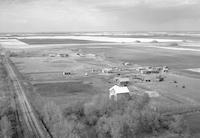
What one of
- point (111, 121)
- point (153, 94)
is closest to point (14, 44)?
point (153, 94)

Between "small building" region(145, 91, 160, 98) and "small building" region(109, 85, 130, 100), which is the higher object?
"small building" region(109, 85, 130, 100)

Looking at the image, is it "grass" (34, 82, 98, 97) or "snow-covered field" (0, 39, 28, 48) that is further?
"snow-covered field" (0, 39, 28, 48)

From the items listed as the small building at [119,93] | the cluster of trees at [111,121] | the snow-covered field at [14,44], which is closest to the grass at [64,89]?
the small building at [119,93]

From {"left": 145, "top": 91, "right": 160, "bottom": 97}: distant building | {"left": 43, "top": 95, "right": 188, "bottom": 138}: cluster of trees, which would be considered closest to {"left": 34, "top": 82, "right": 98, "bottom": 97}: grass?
{"left": 145, "top": 91, "right": 160, "bottom": 97}: distant building

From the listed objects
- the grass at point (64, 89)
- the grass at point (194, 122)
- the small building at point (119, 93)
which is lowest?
the grass at point (194, 122)

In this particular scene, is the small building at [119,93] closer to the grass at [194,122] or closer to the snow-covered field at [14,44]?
the grass at [194,122]

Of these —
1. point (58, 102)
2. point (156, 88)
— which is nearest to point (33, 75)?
point (58, 102)

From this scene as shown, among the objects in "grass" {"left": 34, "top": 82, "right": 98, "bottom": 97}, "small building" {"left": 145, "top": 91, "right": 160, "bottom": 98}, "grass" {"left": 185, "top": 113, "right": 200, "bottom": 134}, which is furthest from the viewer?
"grass" {"left": 34, "top": 82, "right": 98, "bottom": 97}

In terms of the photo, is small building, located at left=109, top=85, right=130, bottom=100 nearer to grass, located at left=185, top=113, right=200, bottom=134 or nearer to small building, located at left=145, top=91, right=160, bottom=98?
small building, located at left=145, top=91, right=160, bottom=98

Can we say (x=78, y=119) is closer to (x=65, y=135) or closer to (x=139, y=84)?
(x=65, y=135)
